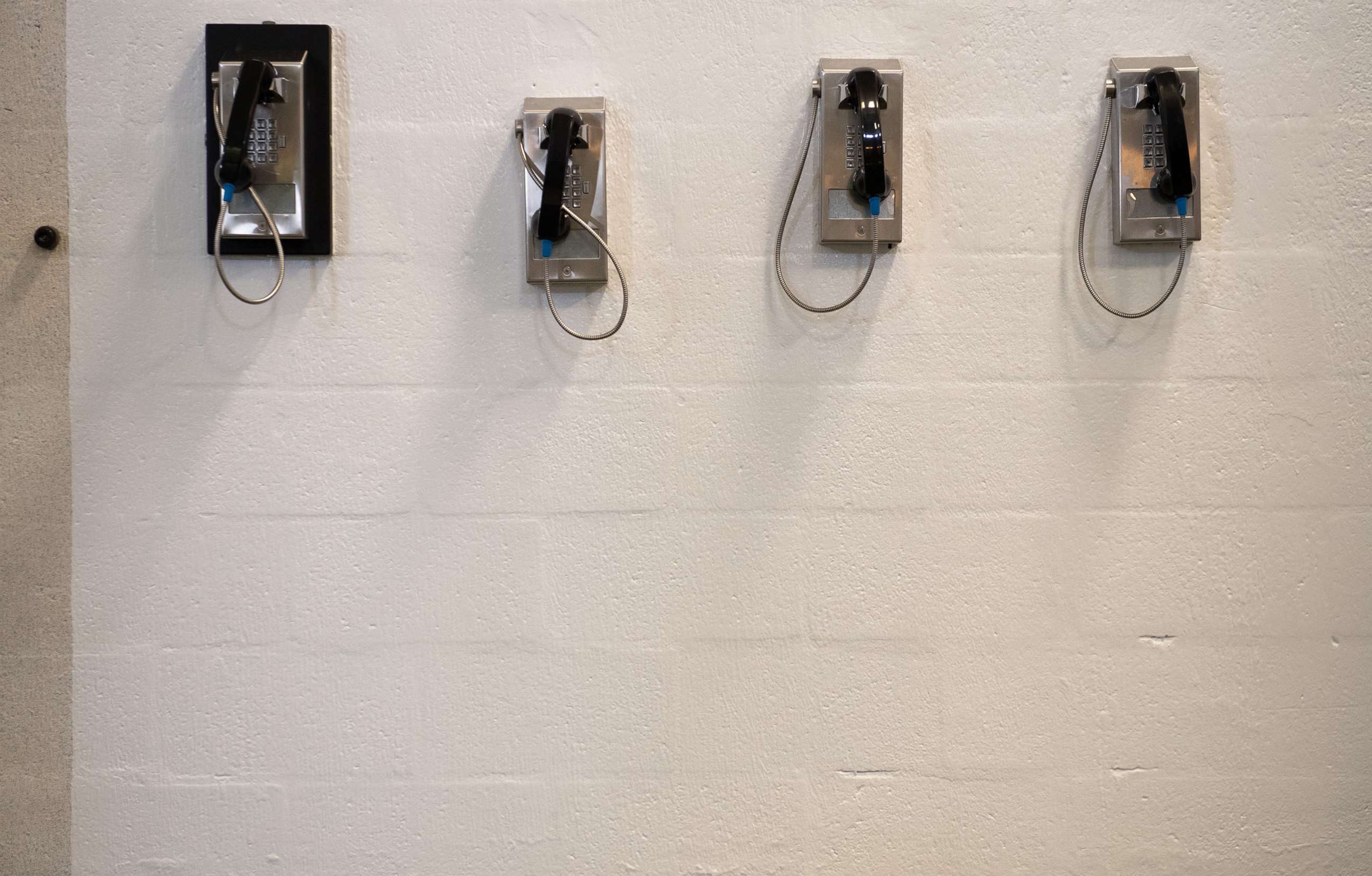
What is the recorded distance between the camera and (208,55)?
3.76ft

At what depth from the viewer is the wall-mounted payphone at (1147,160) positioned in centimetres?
113

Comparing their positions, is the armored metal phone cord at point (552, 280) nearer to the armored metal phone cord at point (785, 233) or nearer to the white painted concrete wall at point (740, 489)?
the white painted concrete wall at point (740, 489)

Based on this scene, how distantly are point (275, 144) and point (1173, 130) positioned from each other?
124 cm

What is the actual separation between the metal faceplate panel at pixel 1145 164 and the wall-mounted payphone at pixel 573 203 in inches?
29.0

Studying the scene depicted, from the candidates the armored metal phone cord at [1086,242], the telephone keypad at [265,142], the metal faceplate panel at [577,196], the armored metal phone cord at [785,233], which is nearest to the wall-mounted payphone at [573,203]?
the metal faceplate panel at [577,196]

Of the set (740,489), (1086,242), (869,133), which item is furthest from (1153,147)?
(740,489)

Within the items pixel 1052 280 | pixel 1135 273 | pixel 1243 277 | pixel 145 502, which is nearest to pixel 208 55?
pixel 145 502

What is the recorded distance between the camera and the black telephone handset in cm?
107

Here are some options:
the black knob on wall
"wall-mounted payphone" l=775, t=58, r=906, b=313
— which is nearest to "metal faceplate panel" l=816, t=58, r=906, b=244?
"wall-mounted payphone" l=775, t=58, r=906, b=313

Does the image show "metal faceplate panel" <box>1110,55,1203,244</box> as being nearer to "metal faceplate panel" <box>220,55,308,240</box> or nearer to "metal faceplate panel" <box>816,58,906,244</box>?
"metal faceplate panel" <box>816,58,906,244</box>

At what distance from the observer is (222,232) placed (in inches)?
44.6

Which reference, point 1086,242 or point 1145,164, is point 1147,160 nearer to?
point 1145,164

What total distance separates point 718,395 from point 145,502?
2.81ft

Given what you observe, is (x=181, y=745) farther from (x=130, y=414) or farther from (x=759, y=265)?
(x=759, y=265)
